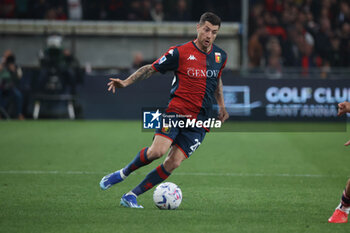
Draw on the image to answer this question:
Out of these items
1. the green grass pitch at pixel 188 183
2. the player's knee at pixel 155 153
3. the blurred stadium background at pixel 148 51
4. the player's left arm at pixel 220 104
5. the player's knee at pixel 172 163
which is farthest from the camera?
the blurred stadium background at pixel 148 51

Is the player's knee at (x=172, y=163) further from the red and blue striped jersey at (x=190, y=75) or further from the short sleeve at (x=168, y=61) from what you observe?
the short sleeve at (x=168, y=61)

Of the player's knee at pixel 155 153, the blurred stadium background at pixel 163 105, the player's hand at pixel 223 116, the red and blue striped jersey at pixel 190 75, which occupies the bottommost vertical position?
the blurred stadium background at pixel 163 105

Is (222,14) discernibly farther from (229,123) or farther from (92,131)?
(92,131)

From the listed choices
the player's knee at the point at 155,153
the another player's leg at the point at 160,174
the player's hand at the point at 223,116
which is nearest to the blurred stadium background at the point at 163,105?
the another player's leg at the point at 160,174

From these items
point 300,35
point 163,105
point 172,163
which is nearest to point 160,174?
point 172,163

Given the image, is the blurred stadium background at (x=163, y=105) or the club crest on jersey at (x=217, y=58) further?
the club crest on jersey at (x=217, y=58)

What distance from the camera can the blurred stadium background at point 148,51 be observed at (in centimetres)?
1684

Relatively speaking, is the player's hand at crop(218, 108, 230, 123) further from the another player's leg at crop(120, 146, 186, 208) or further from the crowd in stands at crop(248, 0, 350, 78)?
the crowd in stands at crop(248, 0, 350, 78)

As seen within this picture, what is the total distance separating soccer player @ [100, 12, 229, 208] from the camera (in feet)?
21.2

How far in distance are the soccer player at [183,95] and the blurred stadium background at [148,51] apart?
32.4ft

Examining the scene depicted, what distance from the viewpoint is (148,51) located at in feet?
66.6

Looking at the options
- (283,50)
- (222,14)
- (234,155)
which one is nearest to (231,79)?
(283,50)

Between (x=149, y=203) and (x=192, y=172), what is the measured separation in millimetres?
2579

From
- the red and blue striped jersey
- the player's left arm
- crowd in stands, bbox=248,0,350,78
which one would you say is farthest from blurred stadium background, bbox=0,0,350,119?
the red and blue striped jersey
